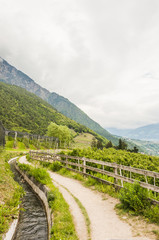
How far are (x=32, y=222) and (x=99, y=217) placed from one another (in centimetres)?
318

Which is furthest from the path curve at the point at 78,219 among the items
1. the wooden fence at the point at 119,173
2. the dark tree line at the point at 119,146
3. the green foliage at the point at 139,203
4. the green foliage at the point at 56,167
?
the dark tree line at the point at 119,146

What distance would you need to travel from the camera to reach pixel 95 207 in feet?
23.0

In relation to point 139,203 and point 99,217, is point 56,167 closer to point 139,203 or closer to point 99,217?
point 99,217

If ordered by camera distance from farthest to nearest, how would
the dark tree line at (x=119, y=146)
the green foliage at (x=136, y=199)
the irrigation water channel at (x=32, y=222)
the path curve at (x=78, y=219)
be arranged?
the dark tree line at (x=119, y=146), the irrigation water channel at (x=32, y=222), the green foliage at (x=136, y=199), the path curve at (x=78, y=219)

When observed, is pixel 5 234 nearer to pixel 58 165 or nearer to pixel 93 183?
pixel 93 183

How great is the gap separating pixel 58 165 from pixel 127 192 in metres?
11.1

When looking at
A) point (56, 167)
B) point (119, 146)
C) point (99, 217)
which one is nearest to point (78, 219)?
point (99, 217)

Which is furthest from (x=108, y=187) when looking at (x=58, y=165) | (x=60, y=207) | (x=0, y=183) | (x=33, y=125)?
(x=33, y=125)

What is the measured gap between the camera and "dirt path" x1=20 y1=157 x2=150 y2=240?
4.65m

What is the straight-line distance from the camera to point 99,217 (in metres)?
6.00

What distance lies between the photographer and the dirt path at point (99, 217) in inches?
183

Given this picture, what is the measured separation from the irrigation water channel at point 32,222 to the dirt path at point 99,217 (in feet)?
4.59

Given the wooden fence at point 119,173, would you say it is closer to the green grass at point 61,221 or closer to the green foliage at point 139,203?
the green foliage at point 139,203

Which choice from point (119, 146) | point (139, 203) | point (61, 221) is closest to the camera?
point (61, 221)
